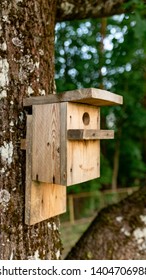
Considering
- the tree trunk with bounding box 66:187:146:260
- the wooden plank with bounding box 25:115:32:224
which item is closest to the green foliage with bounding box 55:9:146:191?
the tree trunk with bounding box 66:187:146:260

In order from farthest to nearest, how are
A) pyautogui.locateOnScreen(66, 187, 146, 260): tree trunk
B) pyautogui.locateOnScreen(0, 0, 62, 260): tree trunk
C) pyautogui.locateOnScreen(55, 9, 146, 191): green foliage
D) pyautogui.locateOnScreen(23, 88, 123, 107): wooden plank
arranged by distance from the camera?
pyautogui.locateOnScreen(55, 9, 146, 191): green foliage
pyautogui.locateOnScreen(66, 187, 146, 260): tree trunk
pyautogui.locateOnScreen(0, 0, 62, 260): tree trunk
pyautogui.locateOnScreen(23, 88, 123, 107): wooden plank

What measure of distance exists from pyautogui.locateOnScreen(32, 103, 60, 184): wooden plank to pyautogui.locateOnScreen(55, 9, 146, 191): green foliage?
22.7 inches

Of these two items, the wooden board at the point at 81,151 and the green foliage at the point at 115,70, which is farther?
the green foliage at the point at 115,70

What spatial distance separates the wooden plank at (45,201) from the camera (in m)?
1.09

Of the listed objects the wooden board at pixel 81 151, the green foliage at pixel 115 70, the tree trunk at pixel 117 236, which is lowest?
the tree trunk at pixel 117 236

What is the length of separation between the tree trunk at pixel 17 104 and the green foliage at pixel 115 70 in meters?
0.48

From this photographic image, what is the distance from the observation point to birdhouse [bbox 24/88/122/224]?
101 cm

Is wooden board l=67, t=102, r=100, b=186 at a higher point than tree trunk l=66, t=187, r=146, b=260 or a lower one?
higher

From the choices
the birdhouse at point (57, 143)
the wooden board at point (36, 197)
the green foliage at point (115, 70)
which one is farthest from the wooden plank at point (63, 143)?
the green foliage at point (115, 70)

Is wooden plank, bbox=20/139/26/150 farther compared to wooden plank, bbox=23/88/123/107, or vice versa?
wooden plank, bbox=20/139/26/150

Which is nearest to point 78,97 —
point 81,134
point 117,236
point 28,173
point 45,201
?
point 81,134

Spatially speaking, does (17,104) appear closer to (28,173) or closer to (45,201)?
(28,173)

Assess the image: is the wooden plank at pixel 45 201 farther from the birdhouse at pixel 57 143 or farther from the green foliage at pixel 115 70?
the green foliage at pixel 115 70

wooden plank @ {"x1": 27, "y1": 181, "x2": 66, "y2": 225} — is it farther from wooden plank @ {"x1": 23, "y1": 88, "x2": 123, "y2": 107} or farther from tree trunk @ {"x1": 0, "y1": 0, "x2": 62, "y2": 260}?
wooden plank @ {"x1": 23, "y1": 88, "x2": 123, "y2": 107}
